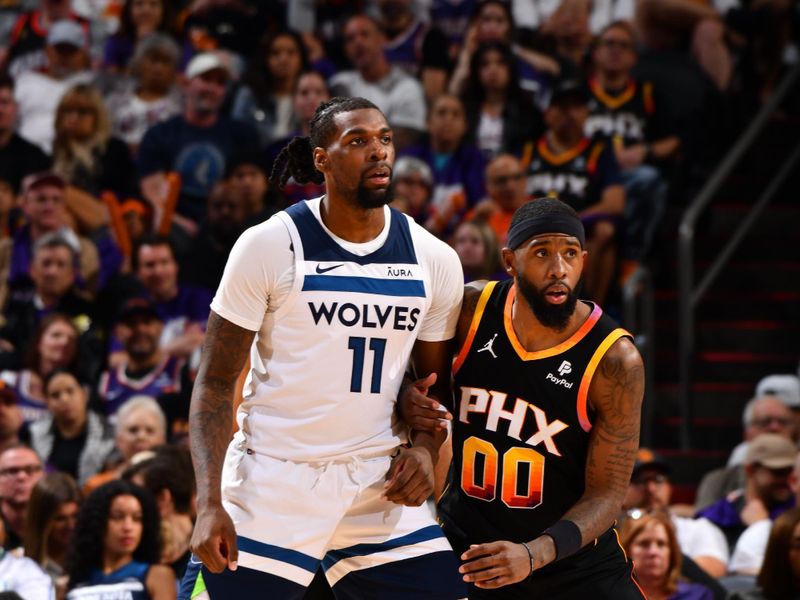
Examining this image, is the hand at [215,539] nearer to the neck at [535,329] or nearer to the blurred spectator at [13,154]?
the neck at [535,329]

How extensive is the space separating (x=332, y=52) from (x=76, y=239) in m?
3.01

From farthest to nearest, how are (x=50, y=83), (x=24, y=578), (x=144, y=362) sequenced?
1. (x=50, y=83)
2. (x=144, y=362)
3. (x=24, y=578)

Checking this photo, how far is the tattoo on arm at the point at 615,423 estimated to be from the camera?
15.9ft

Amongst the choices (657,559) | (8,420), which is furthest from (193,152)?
(657,559)

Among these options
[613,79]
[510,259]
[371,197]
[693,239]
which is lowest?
[510,259]

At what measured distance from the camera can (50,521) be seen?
7.32m

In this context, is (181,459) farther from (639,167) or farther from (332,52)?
(332,52)

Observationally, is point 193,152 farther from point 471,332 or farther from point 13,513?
point 471,332

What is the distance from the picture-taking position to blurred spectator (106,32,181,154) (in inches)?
458

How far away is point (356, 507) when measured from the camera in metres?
4.67

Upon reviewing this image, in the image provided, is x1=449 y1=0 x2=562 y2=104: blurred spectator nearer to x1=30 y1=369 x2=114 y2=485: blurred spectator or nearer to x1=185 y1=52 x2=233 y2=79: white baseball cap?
x1=185 y1=52 x2=233 y2=79: white baseball cap

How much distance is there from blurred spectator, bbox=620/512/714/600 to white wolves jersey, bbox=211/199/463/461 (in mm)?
2492

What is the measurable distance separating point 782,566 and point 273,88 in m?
6.21

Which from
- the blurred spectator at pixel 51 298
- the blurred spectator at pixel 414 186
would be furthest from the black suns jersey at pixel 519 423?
the blurred spectator at pixel 51 298
